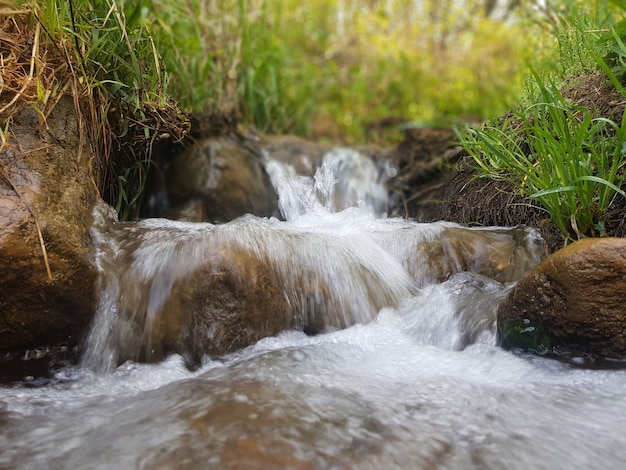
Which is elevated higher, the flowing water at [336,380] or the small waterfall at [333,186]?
the small waterfall at [333,186]

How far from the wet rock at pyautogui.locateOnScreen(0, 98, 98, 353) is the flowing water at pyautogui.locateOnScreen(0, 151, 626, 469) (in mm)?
103

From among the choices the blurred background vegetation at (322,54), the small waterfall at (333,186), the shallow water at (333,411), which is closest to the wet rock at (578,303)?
the shallow water at (333,411)

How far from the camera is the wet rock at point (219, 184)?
3457 mm

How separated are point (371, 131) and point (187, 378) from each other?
4.49 m

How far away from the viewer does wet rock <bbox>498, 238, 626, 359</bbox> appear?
1839 millimetres

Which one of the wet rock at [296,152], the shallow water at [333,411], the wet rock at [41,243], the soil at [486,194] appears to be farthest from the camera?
the wet rock at [296,152]

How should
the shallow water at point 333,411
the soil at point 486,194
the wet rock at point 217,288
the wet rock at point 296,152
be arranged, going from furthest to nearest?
the wet rock at point 296,152, the soil at point 486,194, the wet rock at point 217,288, the shallow water at point 333,411

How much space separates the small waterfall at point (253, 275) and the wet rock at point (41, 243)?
A: 9 centimetres

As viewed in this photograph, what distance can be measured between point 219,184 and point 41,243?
174 cm

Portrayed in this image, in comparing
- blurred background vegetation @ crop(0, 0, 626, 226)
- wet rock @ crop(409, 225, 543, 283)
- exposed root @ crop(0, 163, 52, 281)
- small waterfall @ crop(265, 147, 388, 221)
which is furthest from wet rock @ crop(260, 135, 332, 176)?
exposed root @ crop(0, 163, 52, 281)

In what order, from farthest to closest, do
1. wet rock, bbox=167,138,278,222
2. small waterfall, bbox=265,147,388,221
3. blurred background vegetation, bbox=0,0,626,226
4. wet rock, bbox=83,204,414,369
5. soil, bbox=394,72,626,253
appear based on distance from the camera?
small waterfall, bbox=265,147,388,221, wet rock, bbox=167,138,278,222, soil, bbox=394,72,626,253, blurred background vegetation, bbox=0,0,626,226, wet rock, bbox=83,204,414,369

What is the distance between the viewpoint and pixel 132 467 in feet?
4.33

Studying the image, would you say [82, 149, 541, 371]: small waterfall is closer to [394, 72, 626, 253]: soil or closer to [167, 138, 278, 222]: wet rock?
[394, 72, 626, 253]: soil

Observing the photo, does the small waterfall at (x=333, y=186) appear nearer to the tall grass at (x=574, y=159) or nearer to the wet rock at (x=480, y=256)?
the wet rock at (x=480, y=256)
